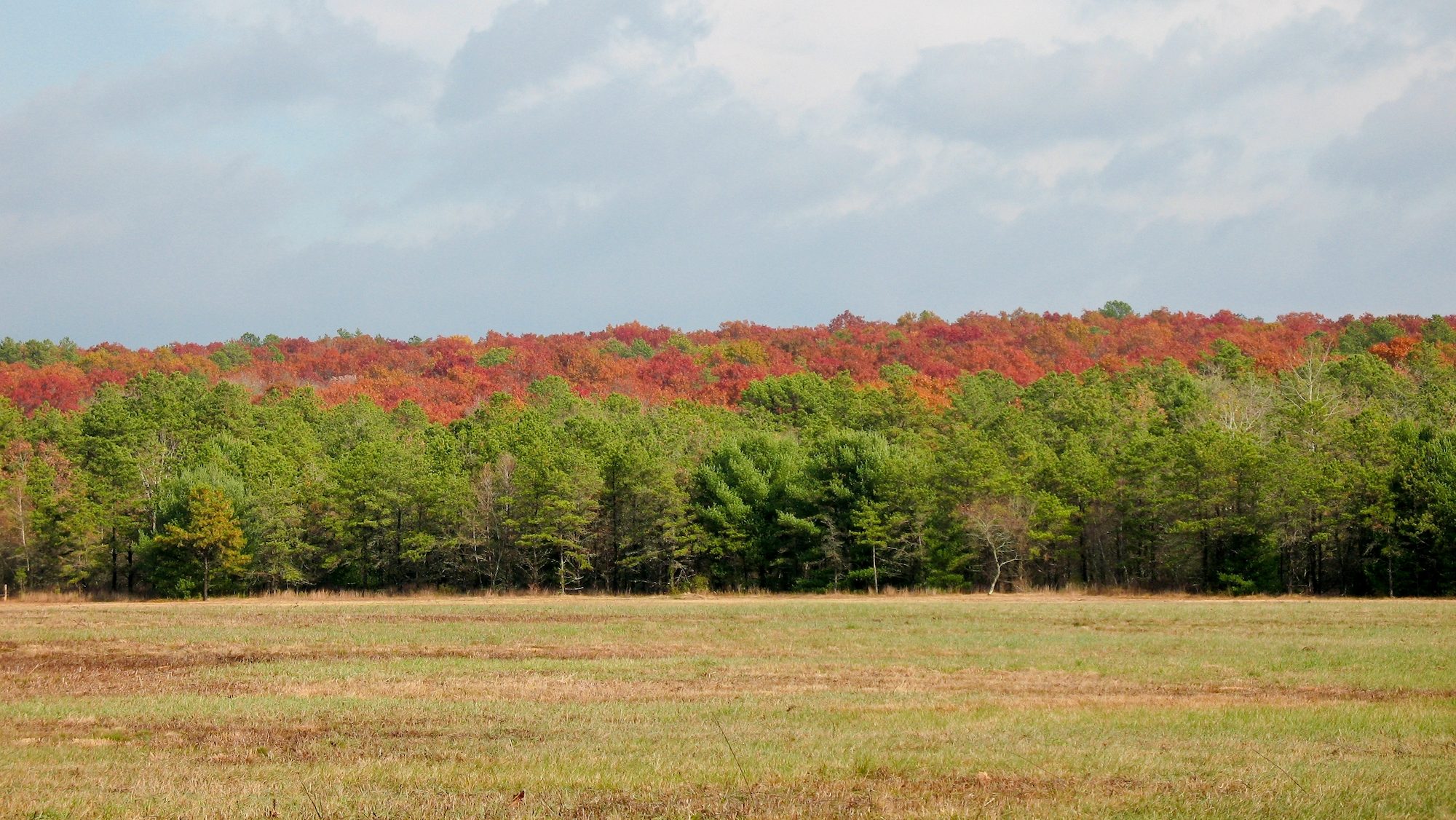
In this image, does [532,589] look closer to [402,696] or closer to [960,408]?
[960,408]

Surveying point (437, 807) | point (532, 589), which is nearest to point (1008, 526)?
point (532, 589)

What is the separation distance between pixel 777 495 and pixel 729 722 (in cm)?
6724

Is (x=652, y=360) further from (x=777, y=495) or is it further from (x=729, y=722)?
(x=729, y=722)

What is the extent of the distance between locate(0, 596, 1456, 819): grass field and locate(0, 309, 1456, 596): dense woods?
36.4m

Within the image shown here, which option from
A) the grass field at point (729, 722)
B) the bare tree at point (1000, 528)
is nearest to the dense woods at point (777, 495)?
the bare tree at point (1000, 528)

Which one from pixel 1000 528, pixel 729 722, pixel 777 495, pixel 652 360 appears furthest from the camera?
pixel 652 360

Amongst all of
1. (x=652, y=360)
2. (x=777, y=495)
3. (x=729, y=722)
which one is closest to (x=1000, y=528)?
(x=777, y=495)

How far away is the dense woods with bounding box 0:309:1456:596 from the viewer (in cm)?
7294

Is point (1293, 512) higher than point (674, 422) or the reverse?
the reverse

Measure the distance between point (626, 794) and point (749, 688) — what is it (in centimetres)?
1062

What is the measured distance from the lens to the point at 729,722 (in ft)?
61.9

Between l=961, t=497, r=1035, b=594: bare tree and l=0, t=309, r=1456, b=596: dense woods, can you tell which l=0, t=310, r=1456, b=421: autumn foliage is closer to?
l=0, t=309, r=1456, b=596: dense woods

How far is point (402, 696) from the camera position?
21.8m


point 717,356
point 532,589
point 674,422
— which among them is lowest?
point 532,589
